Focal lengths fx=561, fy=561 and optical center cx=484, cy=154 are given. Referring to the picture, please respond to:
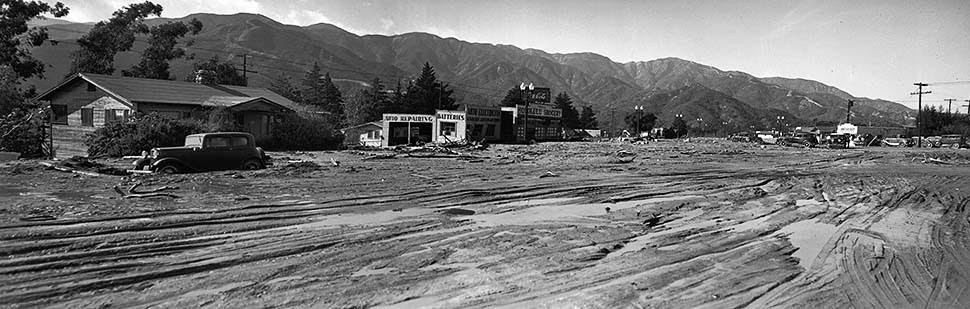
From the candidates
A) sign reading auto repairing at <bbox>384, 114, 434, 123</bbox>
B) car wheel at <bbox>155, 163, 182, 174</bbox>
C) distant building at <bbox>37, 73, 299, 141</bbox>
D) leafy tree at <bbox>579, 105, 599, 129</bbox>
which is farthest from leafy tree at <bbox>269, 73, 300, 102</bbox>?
car wheel at <bbox>155, 163, 182, 174</bbox>

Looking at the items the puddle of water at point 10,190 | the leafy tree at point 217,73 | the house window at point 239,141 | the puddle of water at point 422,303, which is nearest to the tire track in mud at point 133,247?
the puddle of water at point 422,303

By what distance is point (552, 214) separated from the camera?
10.1 metres

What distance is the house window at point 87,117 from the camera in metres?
29.4

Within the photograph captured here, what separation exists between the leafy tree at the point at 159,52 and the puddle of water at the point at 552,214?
48.8 meters

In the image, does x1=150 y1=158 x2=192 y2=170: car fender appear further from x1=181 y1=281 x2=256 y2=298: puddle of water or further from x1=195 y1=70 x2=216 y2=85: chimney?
x1=195 y1=70 x2=216 y2=85: chimney

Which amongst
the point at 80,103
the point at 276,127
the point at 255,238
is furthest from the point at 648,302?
the point at 80,103

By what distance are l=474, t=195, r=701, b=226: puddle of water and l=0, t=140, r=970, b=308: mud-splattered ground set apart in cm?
7

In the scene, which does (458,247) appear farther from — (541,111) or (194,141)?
(541,111)

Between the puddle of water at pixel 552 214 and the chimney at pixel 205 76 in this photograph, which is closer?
the puddle of water at pixel 552 214

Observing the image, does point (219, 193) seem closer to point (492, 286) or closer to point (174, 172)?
point (174, 172)

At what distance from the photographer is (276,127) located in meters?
30.6

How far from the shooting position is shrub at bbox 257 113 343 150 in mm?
30031

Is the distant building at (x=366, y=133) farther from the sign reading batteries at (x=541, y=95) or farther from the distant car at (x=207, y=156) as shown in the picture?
the distant car at (x=207, y=156)

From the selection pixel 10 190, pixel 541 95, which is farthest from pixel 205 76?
pixel 10 190
